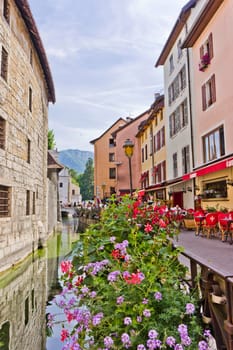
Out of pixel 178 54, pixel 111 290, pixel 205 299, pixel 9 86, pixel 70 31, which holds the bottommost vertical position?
pixel 205 299

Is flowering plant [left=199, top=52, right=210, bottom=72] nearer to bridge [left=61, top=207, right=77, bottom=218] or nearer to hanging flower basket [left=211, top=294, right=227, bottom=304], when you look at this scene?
hanging flower basket [left=211, top=294, right=227, bottom=304]

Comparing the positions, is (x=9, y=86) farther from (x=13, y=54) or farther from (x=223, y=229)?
(x=223, y=229)

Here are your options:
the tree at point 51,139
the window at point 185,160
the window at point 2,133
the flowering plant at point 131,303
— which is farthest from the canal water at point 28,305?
the tree at point 51,139

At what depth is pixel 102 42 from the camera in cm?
1449

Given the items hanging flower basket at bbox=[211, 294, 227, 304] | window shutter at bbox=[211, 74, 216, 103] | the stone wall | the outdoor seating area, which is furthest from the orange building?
hanging flower basket at bbox=[211, 294, 227, 304]

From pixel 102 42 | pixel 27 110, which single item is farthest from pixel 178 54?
pixel 27 110

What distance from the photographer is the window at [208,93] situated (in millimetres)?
12742

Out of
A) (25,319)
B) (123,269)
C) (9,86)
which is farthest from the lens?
(9,86)

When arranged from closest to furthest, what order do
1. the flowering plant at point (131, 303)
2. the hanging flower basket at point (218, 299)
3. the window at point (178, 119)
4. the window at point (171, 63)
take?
1. the flowering plant at point (131, 303)
2. the hanging flower basket at point (218, 299)
3. the window at point (178, 119)
4. the window at point (171, 63)

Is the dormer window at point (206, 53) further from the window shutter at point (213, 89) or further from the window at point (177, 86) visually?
the window at point (177, 86)

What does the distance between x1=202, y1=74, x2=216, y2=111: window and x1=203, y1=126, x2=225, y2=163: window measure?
1.40 meters

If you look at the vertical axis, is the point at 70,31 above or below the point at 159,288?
above

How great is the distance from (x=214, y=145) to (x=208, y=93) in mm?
2558

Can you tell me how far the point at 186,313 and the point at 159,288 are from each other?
272 mm
